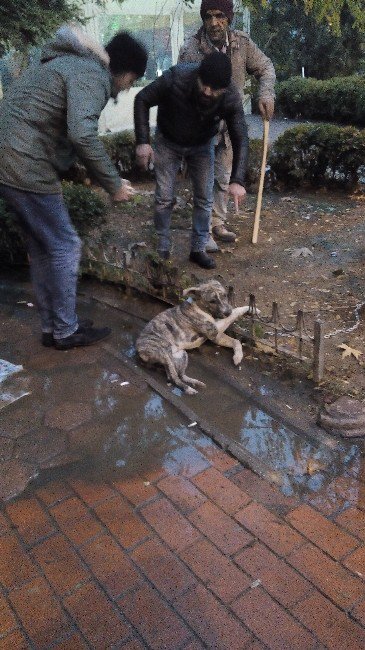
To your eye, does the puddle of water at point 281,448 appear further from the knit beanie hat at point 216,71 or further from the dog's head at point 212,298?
the knit beanie hat at point 216,71

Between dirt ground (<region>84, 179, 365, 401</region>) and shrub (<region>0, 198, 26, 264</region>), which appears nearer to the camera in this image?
dirt ground (<region>84, 179, 365, 401</region>)

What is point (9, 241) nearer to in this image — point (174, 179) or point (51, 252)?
point (174, 179)

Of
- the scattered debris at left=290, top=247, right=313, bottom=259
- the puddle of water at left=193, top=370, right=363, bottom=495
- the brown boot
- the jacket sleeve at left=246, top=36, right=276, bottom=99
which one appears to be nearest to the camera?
the puddle of water at left=193, top=370, right=363, bottom=495

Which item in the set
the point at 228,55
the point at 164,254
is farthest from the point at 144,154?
the point at 228,55

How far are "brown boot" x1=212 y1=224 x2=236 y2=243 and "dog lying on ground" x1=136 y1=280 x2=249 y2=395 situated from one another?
7.59 feet

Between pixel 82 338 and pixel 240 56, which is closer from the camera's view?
pixel 82 338

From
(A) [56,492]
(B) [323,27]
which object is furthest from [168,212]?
(B) [323,27]

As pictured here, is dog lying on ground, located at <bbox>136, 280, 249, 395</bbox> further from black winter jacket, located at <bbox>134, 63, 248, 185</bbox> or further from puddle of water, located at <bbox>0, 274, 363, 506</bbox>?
black winter jacket, located at <bbox>134, 63, 248, 185</bbox>

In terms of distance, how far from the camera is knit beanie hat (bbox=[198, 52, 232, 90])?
3953 millimetres

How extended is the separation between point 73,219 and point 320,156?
4.26 m

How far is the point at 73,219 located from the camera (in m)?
5.30

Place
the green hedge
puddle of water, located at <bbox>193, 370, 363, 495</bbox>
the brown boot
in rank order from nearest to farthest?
puddle of water, located at <bbox>193, 370, 363, 495</bbox> → the brown boot → the green hedge

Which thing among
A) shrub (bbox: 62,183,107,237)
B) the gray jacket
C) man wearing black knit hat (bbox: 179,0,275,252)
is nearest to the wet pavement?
shrub (bbox: 62,183,107,237)

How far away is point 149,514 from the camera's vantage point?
258 cm
